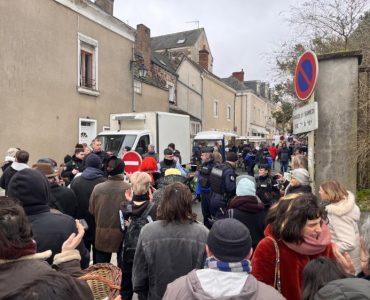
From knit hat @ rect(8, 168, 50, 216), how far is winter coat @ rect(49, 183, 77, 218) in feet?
5.39

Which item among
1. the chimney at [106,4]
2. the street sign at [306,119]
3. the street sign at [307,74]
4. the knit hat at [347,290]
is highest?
the chimney at [106,4]

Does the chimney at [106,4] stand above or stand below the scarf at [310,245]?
above

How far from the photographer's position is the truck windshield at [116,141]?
1323cm

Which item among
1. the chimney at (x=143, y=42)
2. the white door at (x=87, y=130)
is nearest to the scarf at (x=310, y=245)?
the white door at (x=87, y=130)

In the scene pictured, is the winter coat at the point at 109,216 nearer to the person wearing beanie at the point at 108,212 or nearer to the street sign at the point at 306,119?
the person wearing beanie at the point at 108,212

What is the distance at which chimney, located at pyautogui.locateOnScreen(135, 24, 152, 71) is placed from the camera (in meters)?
22.3

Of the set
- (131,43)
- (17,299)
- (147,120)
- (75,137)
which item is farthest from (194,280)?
(131,43)

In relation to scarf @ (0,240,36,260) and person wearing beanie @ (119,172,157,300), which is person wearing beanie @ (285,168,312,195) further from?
scarf @ (0,240,36,260)

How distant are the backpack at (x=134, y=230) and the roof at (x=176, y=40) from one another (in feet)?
117

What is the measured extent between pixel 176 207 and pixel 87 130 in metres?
13.7

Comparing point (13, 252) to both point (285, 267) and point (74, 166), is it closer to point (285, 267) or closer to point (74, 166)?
point (285, 267)

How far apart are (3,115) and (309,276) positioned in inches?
471

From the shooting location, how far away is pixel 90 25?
16.0 metres

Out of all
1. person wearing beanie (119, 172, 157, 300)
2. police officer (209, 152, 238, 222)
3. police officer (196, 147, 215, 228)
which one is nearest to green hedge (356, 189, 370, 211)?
police officer (209, 152, 238, 222)
